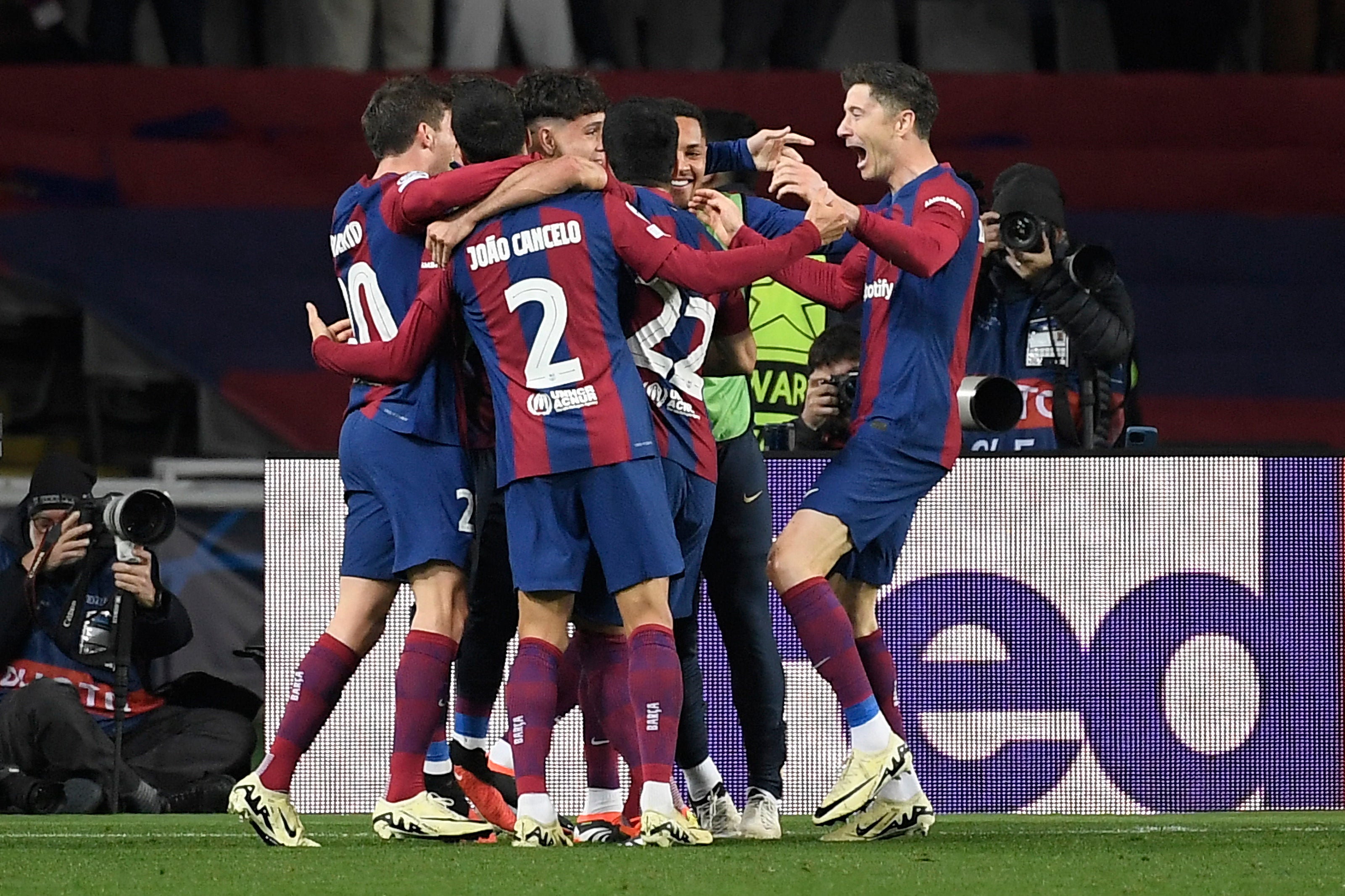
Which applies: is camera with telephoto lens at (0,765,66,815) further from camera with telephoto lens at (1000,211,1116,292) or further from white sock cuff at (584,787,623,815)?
camera with telephoto lens at (1000,211,1116,292)

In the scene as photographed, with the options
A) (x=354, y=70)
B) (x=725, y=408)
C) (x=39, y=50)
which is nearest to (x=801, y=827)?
(x=725, y=408)

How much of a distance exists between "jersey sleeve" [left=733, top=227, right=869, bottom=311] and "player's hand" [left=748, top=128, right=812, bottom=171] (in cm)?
24

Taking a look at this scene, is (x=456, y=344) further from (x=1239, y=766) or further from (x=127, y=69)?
(x=127, y=69)

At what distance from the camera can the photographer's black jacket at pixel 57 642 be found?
253 inches

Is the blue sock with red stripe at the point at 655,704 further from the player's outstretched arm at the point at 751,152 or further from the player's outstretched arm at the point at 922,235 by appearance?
the player's outstretched arm at the point at 751,152

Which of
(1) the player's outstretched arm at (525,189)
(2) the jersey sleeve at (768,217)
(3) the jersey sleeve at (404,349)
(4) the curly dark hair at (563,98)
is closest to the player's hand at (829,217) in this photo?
(1) the player's outstretched arm at (525,189)

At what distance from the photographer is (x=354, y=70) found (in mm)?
9297

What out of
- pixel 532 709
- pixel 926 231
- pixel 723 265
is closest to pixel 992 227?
pixel 926 231

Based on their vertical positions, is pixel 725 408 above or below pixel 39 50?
below

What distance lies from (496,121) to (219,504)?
8.46ft

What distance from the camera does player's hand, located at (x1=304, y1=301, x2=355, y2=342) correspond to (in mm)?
4926

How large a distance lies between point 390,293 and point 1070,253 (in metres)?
2.14

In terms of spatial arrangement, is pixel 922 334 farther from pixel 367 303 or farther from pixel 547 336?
pixel 367 303

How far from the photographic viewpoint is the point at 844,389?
6.04 metres
